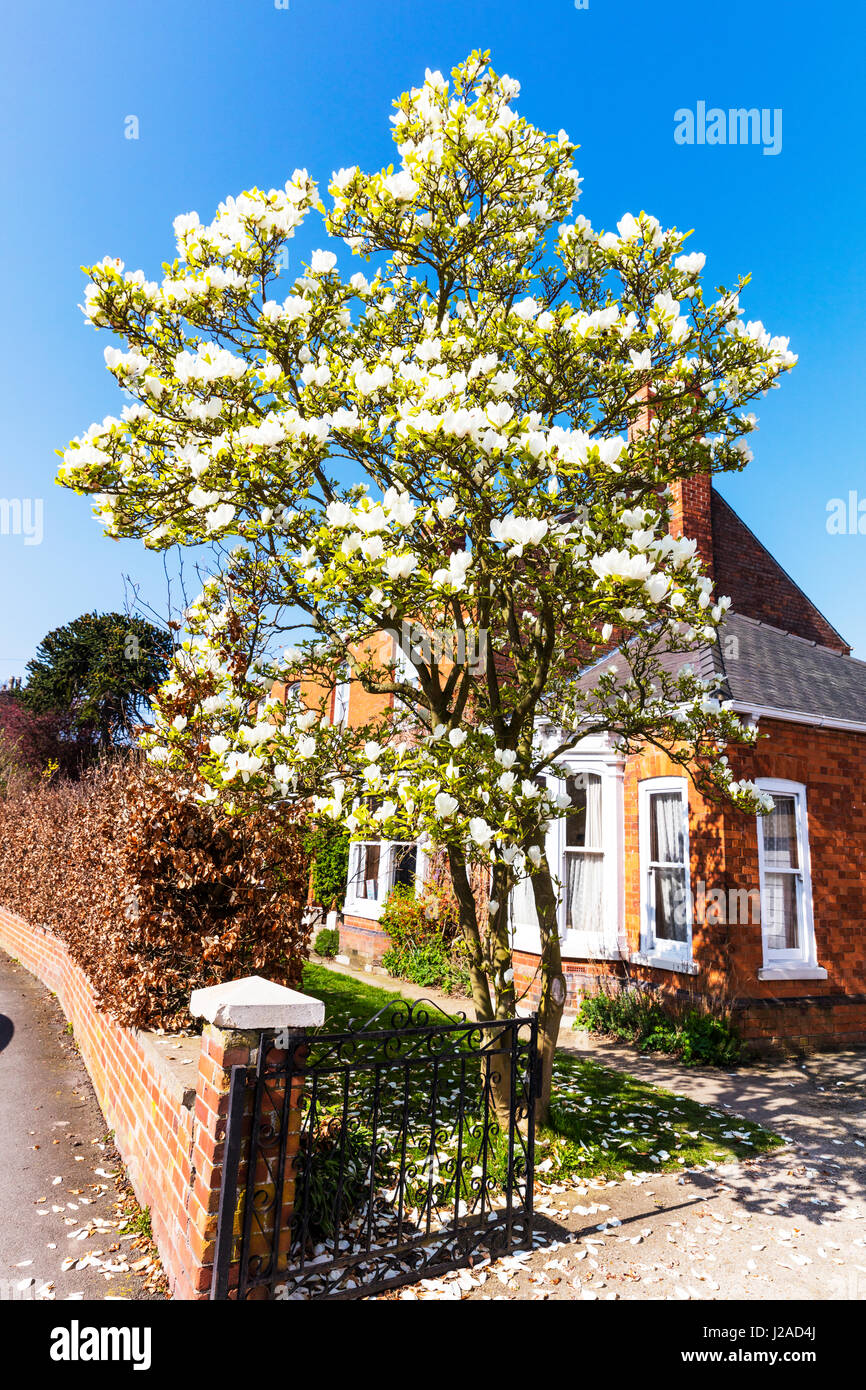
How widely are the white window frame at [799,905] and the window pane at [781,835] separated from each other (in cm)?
6

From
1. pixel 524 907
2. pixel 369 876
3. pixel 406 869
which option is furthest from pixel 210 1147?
pixel 369 876

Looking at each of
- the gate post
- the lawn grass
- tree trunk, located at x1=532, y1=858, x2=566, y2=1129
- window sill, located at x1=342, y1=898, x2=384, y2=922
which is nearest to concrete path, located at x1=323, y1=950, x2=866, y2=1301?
the lawn grass

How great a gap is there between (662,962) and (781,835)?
242cm

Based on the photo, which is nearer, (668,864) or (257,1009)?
(257,1009)

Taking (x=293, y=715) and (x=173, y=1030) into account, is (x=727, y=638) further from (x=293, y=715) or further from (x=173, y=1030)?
(x=173, y=1030)

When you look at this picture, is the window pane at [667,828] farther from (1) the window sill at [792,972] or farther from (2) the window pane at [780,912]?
(1) the window sill at [792,972]

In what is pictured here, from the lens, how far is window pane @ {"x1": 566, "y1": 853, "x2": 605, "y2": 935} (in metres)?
11.7

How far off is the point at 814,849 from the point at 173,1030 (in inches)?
350

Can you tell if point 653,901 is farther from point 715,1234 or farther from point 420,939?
point 715,1234

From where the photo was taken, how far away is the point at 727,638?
39.3 feet

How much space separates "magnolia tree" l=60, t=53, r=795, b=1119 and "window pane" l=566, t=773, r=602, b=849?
17.1 feet

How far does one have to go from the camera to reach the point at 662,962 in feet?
34.0

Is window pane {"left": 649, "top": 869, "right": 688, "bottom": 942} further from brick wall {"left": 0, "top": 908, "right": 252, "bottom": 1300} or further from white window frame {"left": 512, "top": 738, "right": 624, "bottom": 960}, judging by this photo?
brick wall {"left": 0, "top": 908, "right": 252, "bottom": 1300}

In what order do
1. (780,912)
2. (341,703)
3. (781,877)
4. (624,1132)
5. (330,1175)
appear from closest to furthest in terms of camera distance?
(330,1175), (624,1132), (780,912), (781,877), (341,703)
